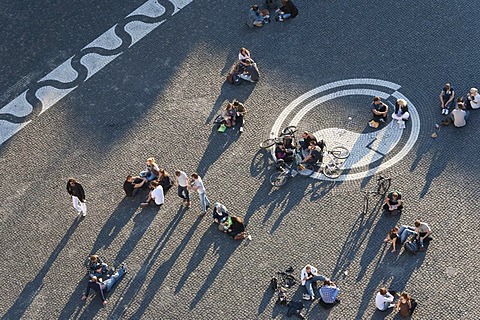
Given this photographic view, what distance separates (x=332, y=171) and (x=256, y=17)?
38.7ft

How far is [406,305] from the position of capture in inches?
1406

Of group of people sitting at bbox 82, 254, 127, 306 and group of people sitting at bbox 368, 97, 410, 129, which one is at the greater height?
group of people sitting at bbox 368, 97, 410, 129

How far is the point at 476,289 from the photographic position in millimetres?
36812

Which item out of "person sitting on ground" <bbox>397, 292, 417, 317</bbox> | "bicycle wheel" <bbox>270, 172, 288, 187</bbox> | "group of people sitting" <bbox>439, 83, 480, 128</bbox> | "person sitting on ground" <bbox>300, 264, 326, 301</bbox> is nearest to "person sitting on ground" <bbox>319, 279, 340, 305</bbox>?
"person sitting on ground" <bbox>300, 264, 326, 301</bbox>

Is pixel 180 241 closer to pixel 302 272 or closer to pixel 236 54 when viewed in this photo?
pixel 302 272

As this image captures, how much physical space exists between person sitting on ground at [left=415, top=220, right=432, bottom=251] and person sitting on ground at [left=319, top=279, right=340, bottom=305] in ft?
14.2

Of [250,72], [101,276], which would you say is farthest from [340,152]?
[101,276]

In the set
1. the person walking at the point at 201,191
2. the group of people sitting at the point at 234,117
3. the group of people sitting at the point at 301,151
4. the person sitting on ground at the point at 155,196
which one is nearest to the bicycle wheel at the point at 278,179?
the group of people sitting at the point at 301,151

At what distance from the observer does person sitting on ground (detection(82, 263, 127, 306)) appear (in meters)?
37.6

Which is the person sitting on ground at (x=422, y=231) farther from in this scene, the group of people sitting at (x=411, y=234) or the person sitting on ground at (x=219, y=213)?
the person sitting on ground at (x=219, y=213)

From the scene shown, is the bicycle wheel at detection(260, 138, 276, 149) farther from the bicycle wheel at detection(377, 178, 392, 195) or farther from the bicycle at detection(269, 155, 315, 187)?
the bicycle wheel at detection(377, 178, 392, 195)

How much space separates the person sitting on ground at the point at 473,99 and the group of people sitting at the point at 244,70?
10806mm

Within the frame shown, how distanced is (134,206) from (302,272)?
9.05 meters

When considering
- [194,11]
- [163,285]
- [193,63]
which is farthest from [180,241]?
[194,11]
